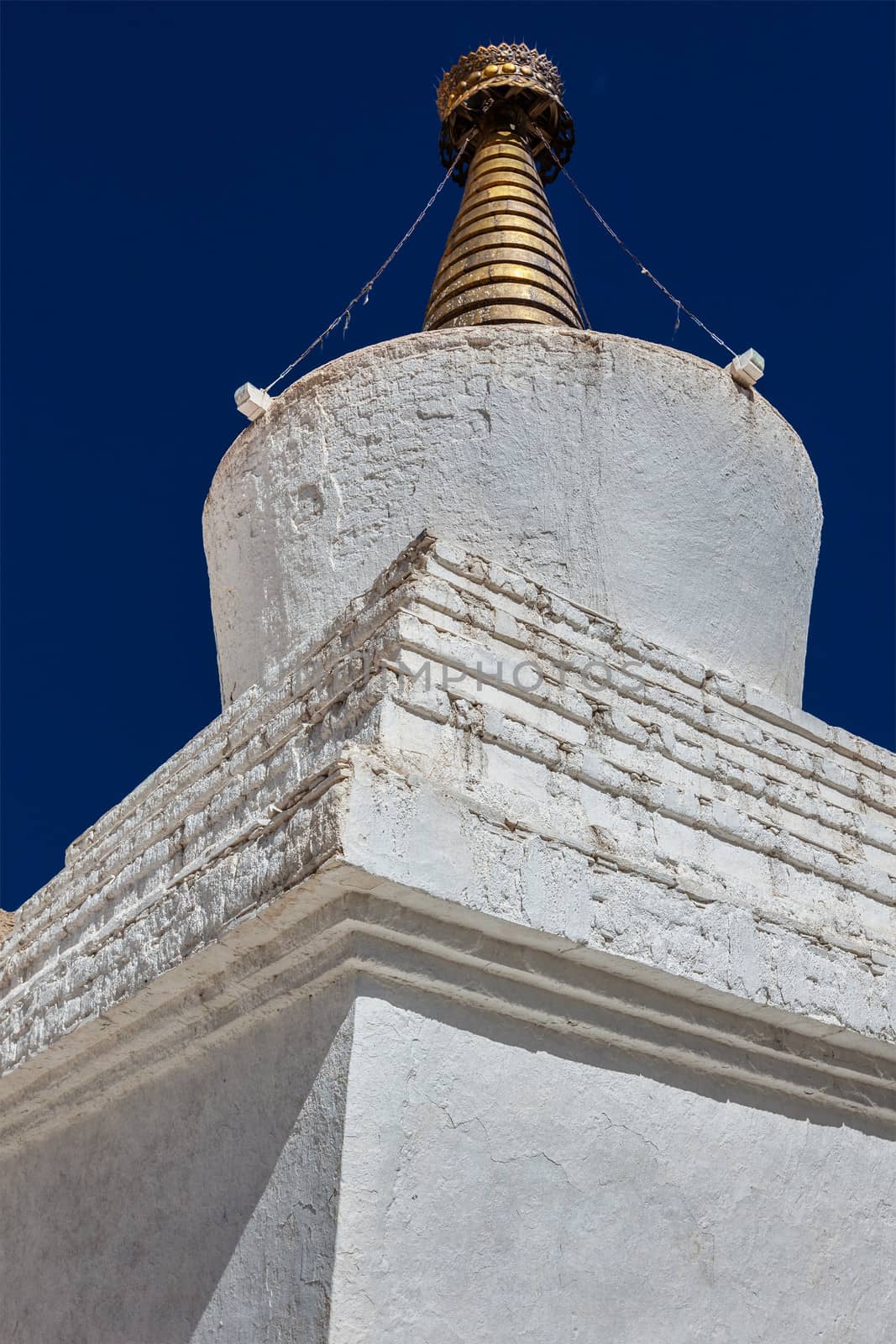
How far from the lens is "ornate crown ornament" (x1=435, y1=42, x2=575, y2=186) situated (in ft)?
30.2

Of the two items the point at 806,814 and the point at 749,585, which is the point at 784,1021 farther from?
the point at 749,585

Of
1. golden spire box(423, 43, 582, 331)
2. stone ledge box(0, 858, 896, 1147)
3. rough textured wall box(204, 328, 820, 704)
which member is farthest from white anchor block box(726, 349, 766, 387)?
stone ledge box(0, 858, 896, 1147)

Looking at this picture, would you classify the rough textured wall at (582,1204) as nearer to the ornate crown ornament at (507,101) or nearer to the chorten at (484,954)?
the chorten at (484,954)

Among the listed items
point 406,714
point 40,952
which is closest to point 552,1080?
point 406,714

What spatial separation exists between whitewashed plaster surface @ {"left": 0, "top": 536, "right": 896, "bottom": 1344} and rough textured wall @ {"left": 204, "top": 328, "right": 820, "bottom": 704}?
0.92m

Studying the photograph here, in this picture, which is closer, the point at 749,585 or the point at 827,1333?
the point at 827,1333

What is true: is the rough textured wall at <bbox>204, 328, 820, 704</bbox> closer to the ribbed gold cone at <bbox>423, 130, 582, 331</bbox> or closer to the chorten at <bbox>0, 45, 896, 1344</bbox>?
the chorten at <bbox>0, 45, 896, 1344</bbox>

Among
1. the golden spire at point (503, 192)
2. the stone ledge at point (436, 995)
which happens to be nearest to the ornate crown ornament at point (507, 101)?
the golden spire at point (503, 192)

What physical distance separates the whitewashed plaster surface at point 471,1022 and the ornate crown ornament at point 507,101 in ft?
18.9

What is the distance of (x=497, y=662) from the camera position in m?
4.36

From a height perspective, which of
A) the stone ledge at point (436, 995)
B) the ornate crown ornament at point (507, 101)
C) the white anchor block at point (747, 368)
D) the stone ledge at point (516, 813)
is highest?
the ornate crown ornament at point (507, 101)

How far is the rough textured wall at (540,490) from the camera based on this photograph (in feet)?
19.1

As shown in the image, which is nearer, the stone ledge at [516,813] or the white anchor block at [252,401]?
the stone ledge at [516,813]

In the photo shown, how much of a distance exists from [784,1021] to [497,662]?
1499 millimetres
